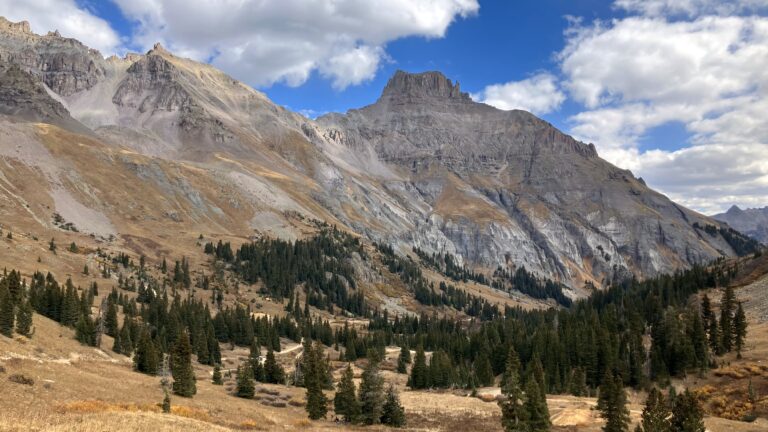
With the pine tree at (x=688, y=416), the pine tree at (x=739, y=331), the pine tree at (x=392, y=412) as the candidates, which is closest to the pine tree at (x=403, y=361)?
the pine tree at (x=392, y=412)

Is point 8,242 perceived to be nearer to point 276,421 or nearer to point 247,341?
point 247,341

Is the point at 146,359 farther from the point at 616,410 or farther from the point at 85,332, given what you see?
the point at 616,410

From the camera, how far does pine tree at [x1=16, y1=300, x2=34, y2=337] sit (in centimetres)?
5912

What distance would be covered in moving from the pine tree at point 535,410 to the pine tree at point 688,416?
1078cm

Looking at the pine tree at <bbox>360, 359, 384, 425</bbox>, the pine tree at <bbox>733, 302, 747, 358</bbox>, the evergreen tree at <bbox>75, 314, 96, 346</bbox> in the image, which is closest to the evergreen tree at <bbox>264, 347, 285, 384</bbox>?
the evergreen tree at <bbox>75, 314, 96, 346</bbox>

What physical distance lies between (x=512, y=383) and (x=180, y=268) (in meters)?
160

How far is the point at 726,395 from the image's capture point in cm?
6844

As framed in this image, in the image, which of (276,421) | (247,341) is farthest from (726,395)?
(247,341)

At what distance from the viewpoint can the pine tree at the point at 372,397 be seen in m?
54.2

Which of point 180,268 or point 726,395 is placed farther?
point 180,268

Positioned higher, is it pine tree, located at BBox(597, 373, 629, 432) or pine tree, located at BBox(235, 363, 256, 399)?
pine tree, located at BBox(597, 373, 629, 432)

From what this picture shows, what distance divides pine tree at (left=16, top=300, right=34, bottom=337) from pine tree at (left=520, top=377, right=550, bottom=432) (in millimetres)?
56497

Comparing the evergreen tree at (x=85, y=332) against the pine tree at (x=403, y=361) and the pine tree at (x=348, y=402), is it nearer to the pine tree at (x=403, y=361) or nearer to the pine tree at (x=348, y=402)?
the pine tree at (x=348, y=402)

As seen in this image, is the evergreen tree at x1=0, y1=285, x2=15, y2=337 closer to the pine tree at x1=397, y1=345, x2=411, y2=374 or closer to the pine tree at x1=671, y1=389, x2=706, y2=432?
the pine tree at x1=671, y1=389, x2=706, y2=432
